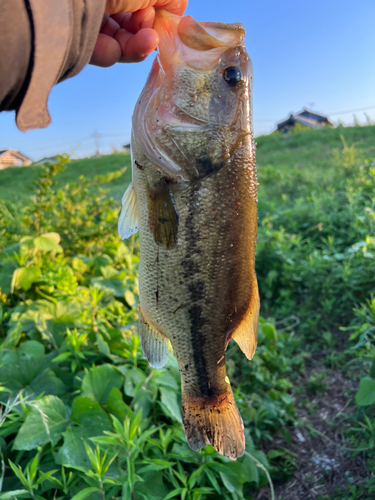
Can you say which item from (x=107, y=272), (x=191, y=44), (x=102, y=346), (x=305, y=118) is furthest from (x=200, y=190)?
(x=305, y=118)

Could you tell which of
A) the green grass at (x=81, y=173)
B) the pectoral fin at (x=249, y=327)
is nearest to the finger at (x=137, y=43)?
the pectoral fin at (x=249, y=327)

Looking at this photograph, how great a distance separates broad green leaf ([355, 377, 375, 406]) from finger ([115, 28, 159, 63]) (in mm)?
2325

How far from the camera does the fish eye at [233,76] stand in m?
1.36

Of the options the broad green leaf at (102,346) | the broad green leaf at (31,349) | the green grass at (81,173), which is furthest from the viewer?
the green grass at (81,173)

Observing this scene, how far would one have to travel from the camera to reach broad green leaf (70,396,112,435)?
1.81m

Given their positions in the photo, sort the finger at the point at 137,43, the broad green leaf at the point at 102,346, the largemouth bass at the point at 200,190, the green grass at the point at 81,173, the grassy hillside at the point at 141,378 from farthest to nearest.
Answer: the green grass at the point at 81,173 → the broad green leaf at the point at 102,346 → the grassy hillside at the point at 141,378 → the finger at the point at 137,43 → the largemouth bass at the point at 200,190

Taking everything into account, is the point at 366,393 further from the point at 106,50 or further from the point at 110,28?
the point at 110,28

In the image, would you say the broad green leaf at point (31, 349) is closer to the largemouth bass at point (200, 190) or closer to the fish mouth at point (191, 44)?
the largemouth bass at point (200, 190)

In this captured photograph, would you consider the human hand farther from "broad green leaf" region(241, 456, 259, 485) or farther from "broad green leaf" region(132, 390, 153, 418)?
"broad green leaf" region(241, 456, 259, 485)

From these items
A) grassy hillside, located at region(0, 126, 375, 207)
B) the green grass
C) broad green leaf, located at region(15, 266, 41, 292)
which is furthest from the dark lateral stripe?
the green grass

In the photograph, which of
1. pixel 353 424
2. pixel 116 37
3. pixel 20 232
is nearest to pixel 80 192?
pixel 20 232

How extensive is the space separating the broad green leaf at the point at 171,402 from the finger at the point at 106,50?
73.8 inches

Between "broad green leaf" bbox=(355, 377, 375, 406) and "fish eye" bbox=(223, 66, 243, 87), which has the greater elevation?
"fish eye" bbox=(223, 66, 243, 87)

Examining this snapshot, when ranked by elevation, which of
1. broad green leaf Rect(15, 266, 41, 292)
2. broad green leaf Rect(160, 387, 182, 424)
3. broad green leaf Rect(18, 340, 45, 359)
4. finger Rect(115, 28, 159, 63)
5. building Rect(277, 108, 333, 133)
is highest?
building Rect(277, 108, 333, 133)
